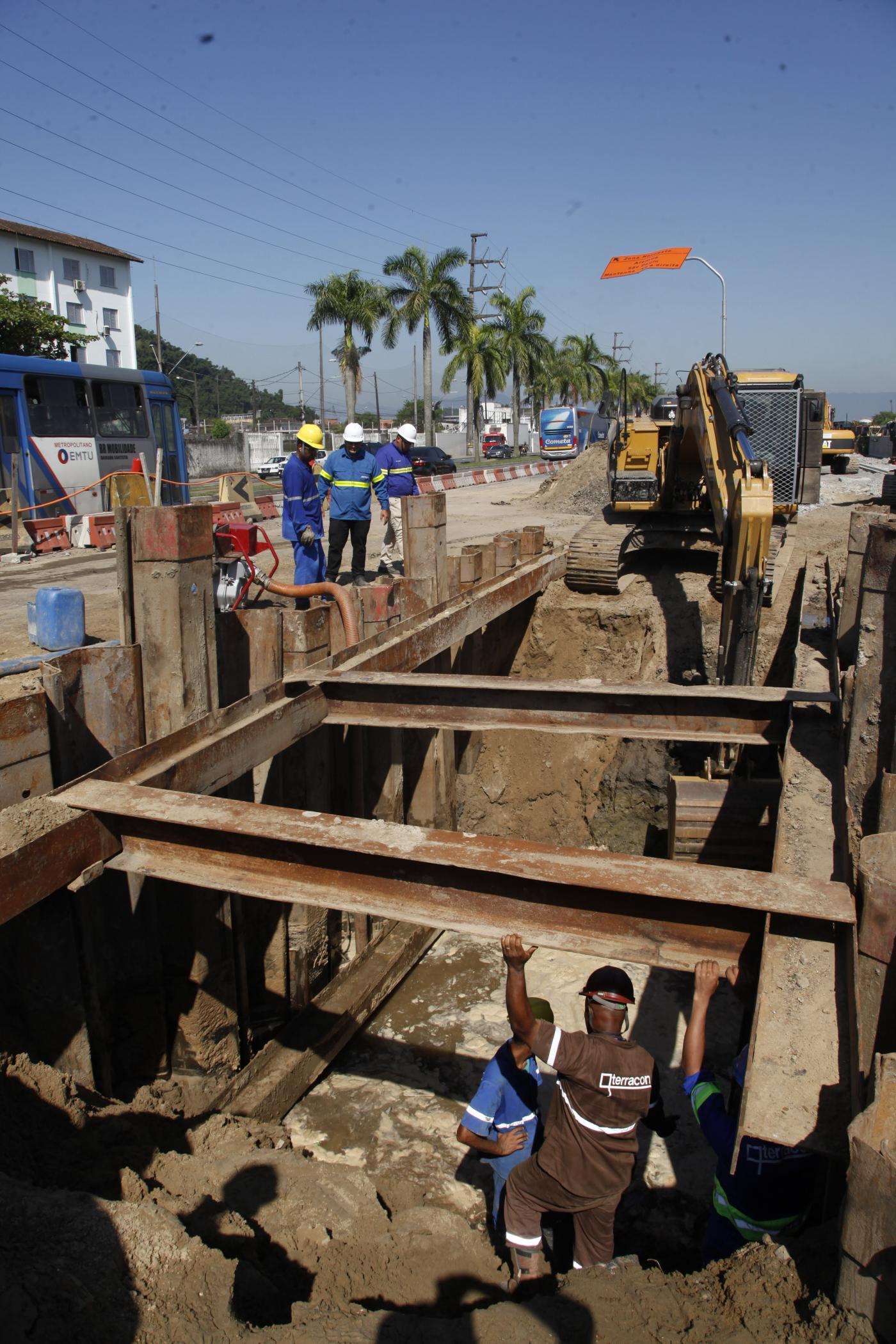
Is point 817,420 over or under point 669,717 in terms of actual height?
over

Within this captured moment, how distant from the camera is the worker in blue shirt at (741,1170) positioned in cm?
304

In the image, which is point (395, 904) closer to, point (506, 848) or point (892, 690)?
point (506, 848)

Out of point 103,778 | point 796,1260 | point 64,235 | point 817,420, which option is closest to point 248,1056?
point 103,778

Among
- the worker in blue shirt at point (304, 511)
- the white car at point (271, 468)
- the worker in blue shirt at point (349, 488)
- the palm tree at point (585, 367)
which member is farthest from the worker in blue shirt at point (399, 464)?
the palm tree at point (585, 367)

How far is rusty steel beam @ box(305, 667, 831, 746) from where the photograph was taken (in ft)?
17.1

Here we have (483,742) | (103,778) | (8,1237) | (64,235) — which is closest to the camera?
(8,1237)

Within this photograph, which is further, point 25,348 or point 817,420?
point 25,348

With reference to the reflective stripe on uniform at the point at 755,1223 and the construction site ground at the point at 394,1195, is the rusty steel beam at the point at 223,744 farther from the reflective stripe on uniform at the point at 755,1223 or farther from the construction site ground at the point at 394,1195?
the reflective stripe on uniform at the point at 755,1223

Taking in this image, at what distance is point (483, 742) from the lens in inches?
396

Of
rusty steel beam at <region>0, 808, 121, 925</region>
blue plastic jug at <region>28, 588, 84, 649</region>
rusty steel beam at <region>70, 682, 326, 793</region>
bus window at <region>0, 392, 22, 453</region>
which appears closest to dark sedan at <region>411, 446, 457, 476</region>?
bus window at <region>0, 392, 22, 453</region>

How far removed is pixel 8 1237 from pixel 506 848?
176 cm

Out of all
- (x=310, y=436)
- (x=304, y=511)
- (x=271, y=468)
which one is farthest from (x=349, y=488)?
(x=271, y=468)

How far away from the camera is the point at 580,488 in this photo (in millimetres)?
21594

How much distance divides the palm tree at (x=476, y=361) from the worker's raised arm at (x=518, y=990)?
45.1 metres
